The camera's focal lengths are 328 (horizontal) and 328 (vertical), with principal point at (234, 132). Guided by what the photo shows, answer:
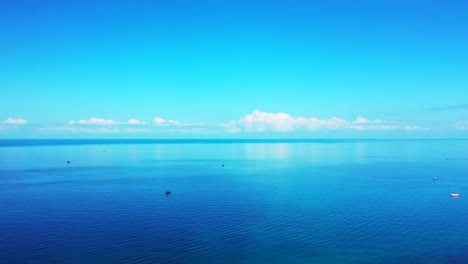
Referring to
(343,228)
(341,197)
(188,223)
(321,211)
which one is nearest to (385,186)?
(341,197)

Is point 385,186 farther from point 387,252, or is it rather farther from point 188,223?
point 188,223

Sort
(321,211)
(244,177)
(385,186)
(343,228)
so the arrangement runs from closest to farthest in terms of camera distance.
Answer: (343,228)
(321,211)
(385,186)
(244,177)

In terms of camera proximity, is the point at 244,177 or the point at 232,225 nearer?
the point at 232,225

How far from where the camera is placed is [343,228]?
3688 cm

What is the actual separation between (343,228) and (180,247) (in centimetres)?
1837

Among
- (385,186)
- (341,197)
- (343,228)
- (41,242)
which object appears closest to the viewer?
(41,242)

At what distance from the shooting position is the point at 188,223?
1521 inches

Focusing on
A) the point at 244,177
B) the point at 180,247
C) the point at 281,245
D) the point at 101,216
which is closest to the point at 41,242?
the point at 101,216

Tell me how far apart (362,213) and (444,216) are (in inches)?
413

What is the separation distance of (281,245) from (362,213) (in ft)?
57.9

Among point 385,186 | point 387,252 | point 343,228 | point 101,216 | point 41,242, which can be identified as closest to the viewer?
point 387,252

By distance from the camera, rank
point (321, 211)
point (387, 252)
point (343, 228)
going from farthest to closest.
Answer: point (321, 211) → point (343, 228) → point (387, 252)

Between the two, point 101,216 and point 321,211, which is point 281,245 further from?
point 101,216

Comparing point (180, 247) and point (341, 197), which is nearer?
point (180, 247)
